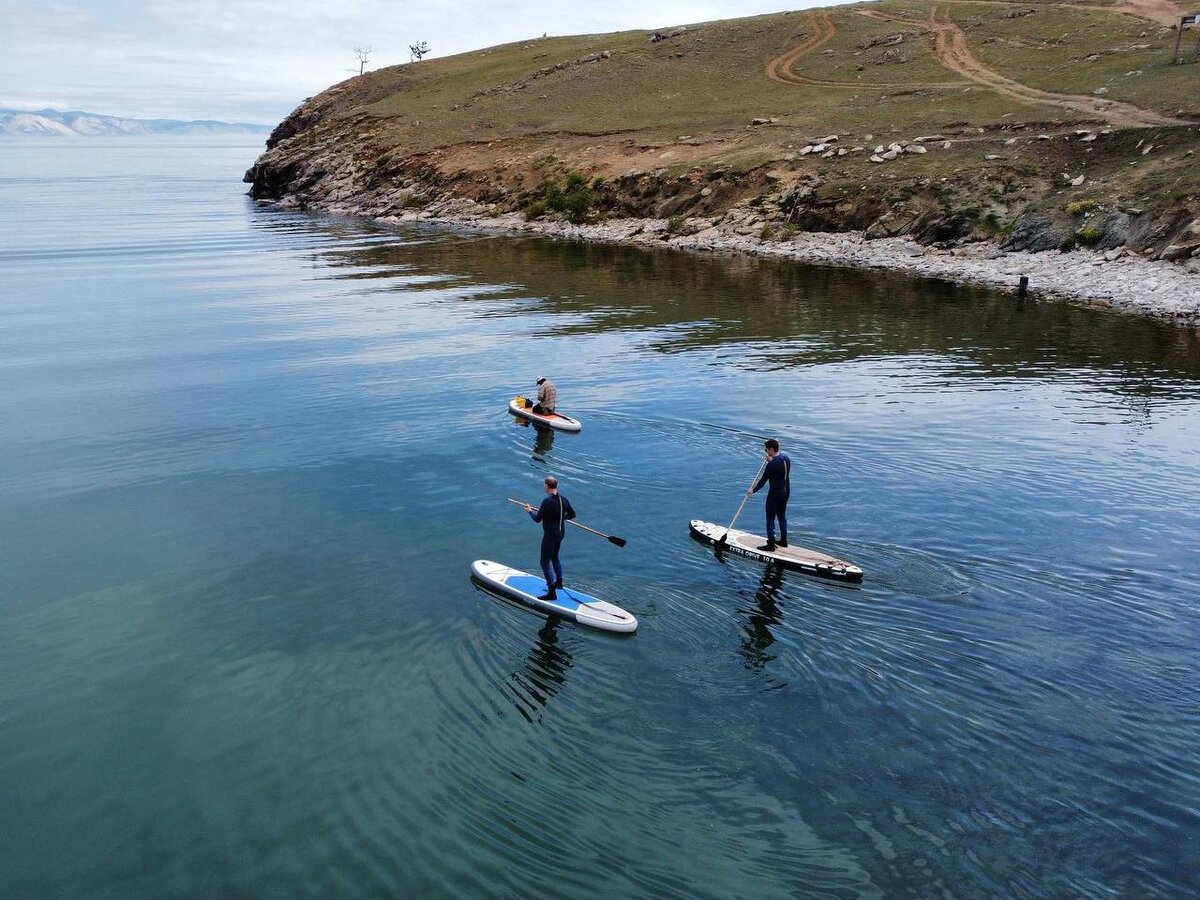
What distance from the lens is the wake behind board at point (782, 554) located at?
2122 cm

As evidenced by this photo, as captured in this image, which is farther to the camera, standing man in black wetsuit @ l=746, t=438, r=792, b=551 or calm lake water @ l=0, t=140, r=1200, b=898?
standing man in black wetsuit @ l=746, t=438, r=792, b=551

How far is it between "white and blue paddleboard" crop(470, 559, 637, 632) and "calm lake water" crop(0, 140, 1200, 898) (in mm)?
410

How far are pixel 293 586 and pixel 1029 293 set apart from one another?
53196mm

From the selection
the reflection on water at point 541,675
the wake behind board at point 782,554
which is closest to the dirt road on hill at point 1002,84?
the wake behind board at point 782,554

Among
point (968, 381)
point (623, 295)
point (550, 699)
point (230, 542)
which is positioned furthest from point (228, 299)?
point (550, 699)

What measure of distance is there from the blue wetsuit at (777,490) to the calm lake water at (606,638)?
131 cm

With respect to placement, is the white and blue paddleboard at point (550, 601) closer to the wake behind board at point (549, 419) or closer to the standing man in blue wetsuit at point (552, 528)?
the standing man in blue wetsuit at point (552, 528)

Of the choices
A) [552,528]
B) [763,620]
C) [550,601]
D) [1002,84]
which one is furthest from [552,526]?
[1002,84]

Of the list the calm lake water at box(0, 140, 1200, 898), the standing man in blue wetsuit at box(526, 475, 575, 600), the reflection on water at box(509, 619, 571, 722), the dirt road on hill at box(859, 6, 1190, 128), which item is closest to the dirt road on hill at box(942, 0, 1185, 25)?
the dirt road on hill at box(859, 6, 1190, 128)

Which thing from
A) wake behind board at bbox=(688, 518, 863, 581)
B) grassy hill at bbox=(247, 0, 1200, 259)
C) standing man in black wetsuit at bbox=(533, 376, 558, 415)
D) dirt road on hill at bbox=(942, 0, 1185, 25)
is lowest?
wake behind board at bbox=(688, 518, 863, 581)

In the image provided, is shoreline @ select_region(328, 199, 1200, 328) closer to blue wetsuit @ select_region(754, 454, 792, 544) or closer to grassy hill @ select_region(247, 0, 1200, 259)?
grassy hill @ select_region(247, 0, 1200, 259)

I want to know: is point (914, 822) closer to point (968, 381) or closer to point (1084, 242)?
point (968, 381)

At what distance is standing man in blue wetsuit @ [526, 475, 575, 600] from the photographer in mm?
20125

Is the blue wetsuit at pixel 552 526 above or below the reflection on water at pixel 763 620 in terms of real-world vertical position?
above
